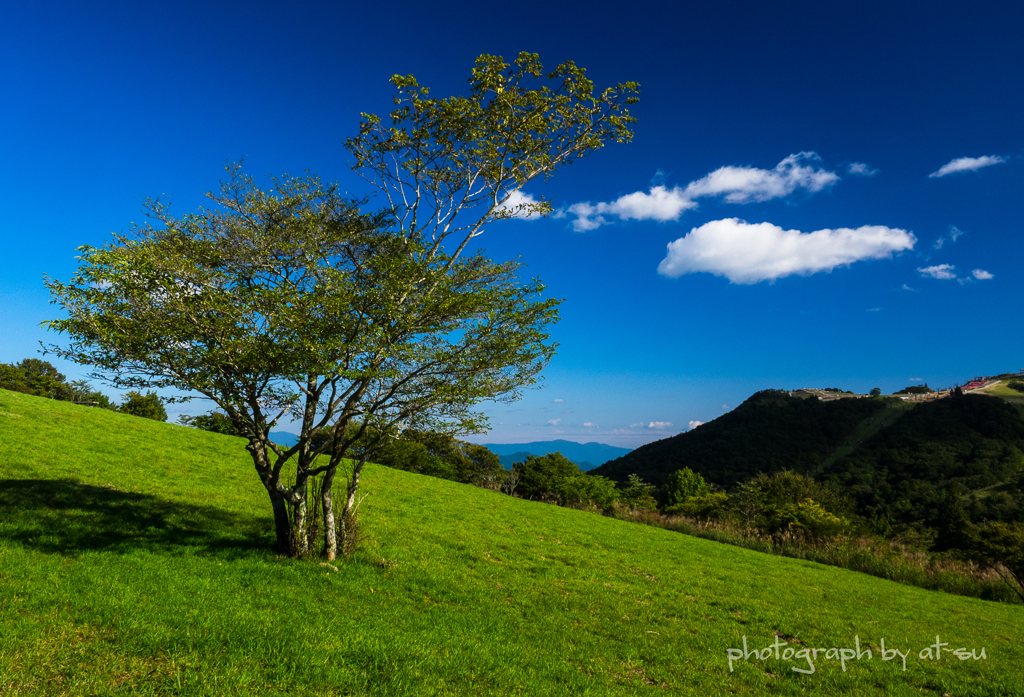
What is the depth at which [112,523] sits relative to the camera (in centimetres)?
927

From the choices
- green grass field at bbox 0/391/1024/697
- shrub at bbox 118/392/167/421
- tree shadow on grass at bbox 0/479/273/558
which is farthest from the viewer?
shrub at bbox 118/392/167/421

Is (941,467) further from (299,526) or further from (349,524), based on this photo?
(299,526)

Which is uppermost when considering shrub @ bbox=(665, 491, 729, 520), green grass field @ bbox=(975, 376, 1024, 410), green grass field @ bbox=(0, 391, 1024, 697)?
green grass field @ bbox=(975, 376, 1024, 410)

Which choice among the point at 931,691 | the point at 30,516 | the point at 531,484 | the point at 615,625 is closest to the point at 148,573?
the point at 30,516

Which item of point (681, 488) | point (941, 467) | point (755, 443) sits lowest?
point (681, 488)

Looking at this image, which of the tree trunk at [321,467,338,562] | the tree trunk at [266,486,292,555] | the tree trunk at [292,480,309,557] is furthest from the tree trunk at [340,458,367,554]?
the tree trunk at [266,486,292,555]

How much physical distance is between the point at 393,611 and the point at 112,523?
6.77 meters

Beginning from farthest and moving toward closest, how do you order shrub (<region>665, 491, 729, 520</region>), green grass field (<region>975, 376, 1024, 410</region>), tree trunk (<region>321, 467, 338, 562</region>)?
green grass field (<region>975, 376, 1024, 410</region>) < shrub (<region>665, 491, 729, 520</region>) < tree trunk (<region>321, 467, 338, 562</region>)

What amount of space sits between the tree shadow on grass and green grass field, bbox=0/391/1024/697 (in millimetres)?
64

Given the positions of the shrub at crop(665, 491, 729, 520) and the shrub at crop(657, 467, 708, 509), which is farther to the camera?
the shrub at crop(657, 467, 708, 509)

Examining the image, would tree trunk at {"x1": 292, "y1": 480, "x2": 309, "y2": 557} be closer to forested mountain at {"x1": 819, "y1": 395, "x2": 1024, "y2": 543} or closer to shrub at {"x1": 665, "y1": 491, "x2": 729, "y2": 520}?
shrub at {"x1": 665, "y1": 491, "x2": 729, "y2": 520}

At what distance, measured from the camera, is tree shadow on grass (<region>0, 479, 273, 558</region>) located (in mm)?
8070

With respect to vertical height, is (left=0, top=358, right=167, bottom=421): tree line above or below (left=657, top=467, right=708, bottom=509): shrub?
above

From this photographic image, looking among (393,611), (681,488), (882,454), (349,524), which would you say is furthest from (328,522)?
(882,454)
